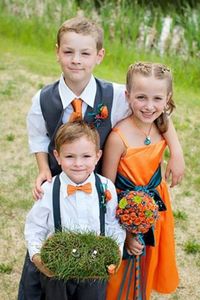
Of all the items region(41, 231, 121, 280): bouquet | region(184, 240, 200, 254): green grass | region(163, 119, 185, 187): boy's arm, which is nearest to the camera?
region(41, 231, 121, 280): bouquet

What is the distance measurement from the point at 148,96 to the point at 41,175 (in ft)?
2.11

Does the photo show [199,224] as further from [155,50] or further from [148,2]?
[148,2]

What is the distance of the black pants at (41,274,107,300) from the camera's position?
293cm

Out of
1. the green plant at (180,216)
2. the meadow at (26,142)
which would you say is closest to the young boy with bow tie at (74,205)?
the meadow at (26,142)

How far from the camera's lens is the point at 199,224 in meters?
4.75

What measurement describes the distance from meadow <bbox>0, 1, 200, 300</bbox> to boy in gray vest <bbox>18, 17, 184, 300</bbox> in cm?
113

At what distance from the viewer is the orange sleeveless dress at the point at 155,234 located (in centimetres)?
316

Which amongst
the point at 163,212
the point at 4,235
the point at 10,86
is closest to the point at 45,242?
the point at 163,212

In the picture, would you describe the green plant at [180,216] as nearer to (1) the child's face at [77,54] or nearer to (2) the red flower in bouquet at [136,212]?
(2) the red flower in bouquet at [136,212]

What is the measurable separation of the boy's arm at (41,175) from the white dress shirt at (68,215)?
33mm

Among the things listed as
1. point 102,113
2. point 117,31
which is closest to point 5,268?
point 102,113

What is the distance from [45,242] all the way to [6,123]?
10.5ft

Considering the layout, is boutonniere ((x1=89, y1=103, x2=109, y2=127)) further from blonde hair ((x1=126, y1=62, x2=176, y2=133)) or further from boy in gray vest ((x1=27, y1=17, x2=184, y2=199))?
blonde hair ((x1=126, y1=62, x2=176, y2=133))

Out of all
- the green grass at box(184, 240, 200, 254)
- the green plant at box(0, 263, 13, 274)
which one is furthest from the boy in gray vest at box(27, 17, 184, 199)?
the green grass at box(184, 240, 200, 254)
